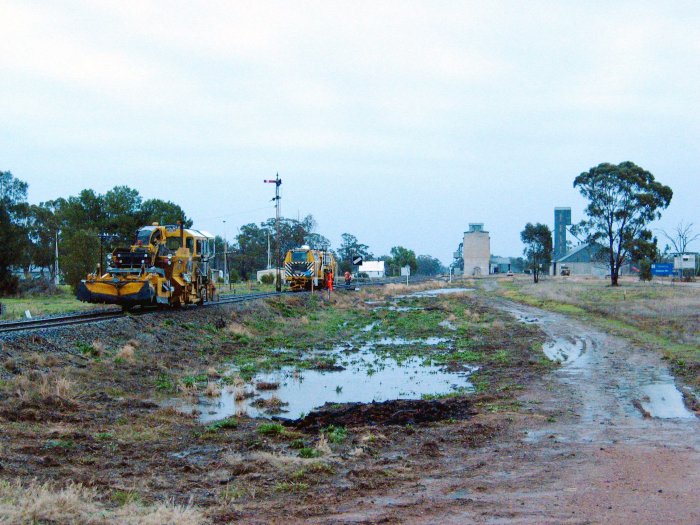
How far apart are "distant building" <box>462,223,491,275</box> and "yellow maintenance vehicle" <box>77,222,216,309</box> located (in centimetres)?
15666

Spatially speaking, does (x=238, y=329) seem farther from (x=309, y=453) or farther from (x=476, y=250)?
(x=476, y=250)

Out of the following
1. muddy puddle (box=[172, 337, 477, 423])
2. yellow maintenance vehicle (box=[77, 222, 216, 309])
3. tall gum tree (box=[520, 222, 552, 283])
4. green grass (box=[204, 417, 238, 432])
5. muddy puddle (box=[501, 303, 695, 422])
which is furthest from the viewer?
tall gum tree (box=[520, 222, 552, 283])

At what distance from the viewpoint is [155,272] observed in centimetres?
2316

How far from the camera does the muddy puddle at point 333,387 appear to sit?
12.9 m

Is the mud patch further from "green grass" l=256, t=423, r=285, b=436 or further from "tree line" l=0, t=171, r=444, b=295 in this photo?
"tree line" l=0, t=171, r=444, b=295

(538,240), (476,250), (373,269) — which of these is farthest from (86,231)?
(476,250)

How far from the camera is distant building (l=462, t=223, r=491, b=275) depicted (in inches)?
7160

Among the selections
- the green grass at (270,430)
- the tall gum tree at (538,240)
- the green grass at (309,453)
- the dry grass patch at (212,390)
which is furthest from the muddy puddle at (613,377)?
the tall gum tree at (538,240)

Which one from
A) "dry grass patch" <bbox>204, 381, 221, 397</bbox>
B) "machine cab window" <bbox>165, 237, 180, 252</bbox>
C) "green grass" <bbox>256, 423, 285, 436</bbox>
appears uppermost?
"machine cab window" <bbox>165, 237, 180, 252</bbox>

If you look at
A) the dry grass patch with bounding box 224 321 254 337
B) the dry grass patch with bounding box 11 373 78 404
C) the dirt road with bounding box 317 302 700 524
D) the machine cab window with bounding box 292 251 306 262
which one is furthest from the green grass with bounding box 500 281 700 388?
the machine cab window with bounding box 292 251 306 262

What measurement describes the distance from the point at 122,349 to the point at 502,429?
35.3 ft

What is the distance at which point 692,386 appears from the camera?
45.5ft

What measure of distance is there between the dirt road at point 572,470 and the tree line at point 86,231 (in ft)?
60.6

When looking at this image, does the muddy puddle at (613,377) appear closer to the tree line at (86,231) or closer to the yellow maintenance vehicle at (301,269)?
the tree line at (86,231)
